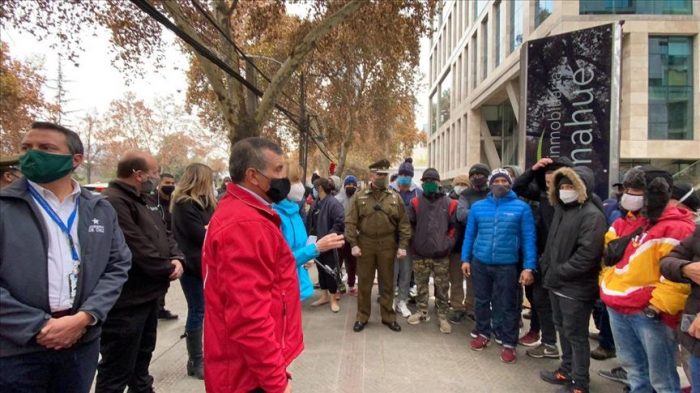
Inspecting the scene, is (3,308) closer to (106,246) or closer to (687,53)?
(106,246)

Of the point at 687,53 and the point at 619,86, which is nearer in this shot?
the point at 619,86

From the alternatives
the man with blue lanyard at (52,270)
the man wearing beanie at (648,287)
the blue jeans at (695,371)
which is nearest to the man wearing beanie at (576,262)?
the man wearing beanie at (648,287)

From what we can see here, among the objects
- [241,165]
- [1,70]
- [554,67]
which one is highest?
[1,70]

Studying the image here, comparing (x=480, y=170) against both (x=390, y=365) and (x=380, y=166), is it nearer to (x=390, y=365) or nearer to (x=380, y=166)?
(x=380, y=166)

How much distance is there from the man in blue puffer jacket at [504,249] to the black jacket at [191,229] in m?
2.95

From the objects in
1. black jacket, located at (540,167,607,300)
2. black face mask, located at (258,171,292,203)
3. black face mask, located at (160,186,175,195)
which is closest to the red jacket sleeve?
black face mask, located at (258,171,292,203)

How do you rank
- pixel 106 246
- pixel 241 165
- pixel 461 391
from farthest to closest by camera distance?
1. pixel 461 391
2. pixel 106 246
3. pixel 241 165

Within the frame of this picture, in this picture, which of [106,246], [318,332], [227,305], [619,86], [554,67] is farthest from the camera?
[554,67]

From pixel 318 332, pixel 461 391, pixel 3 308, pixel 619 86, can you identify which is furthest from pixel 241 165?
pixel 619 86

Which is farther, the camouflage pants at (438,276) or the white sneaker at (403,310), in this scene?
the white sneaker at (403,310)

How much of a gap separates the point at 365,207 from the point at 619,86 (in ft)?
14.9

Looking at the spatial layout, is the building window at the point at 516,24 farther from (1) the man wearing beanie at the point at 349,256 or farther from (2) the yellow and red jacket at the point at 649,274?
(2) the yellow and red jacket at the point at 649,274

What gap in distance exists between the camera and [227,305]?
5.45ft

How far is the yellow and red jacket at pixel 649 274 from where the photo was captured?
251cm
